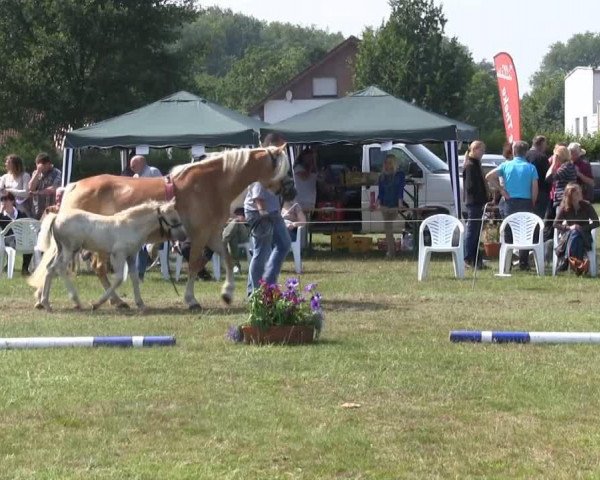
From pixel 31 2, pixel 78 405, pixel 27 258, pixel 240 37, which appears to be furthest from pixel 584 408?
pixel 240 37

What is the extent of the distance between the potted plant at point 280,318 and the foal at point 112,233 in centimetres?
275

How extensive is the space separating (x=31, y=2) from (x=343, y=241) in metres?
23.7

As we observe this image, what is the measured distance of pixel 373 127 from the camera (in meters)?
21.2

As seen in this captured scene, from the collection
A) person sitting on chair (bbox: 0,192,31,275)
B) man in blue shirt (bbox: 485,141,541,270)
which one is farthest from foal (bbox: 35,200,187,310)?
man in blue shirt (bbox: 485,141,541,270)

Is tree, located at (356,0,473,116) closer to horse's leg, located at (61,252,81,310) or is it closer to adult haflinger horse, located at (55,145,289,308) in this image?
adult haflinger horse, located at (55,145,289,308)

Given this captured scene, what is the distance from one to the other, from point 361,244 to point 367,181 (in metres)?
1.50

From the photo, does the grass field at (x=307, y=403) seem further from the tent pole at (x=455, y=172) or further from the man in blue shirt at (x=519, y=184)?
the tent pole at (x=455, y=172)

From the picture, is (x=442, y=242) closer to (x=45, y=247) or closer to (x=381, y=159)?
(x=45, y=247)

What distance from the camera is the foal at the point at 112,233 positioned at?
1323cm

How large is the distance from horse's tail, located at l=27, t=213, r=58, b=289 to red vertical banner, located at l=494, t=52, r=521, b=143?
15.5 metres

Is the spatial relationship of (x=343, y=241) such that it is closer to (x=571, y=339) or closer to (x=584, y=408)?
(x=571, y=339)

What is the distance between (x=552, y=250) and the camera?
18594 millimetres

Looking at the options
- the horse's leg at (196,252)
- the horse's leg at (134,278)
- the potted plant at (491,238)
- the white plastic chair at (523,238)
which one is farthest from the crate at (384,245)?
the horse's leg at (134,278)

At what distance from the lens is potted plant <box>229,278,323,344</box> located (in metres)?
10.7
